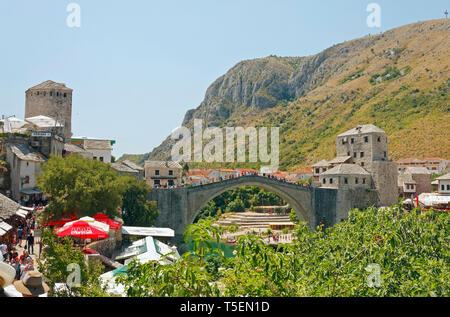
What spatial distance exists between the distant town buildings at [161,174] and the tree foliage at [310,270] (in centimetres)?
3068

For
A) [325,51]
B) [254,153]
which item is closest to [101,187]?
[254,153]

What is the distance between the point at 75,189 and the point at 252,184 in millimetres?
23426

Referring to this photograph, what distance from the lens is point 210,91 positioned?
179 m

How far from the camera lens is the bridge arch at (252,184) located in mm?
37228

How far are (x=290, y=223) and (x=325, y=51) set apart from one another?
121 meters

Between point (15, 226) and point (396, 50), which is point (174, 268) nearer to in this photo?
point (15, 226)

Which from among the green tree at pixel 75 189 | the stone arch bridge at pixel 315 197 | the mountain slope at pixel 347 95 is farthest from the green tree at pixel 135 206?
the mountain slope at pixel 347 95

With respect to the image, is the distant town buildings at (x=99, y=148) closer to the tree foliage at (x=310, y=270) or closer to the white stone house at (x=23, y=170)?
the white stone house at (x=23, y=170)

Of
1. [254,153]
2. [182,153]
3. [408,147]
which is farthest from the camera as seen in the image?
[182,153]

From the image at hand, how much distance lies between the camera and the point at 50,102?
135 feet

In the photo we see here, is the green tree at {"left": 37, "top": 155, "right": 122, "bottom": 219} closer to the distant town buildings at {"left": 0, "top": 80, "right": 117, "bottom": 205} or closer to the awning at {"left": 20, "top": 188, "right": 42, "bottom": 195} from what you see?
the awning at {"left": 20, "top": 188, "right": 42, "bottom": 195}

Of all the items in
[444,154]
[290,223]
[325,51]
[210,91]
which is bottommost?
[290,223]

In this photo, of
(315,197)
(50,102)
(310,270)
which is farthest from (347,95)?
(310,270)

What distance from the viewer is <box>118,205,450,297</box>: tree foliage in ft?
20.6
